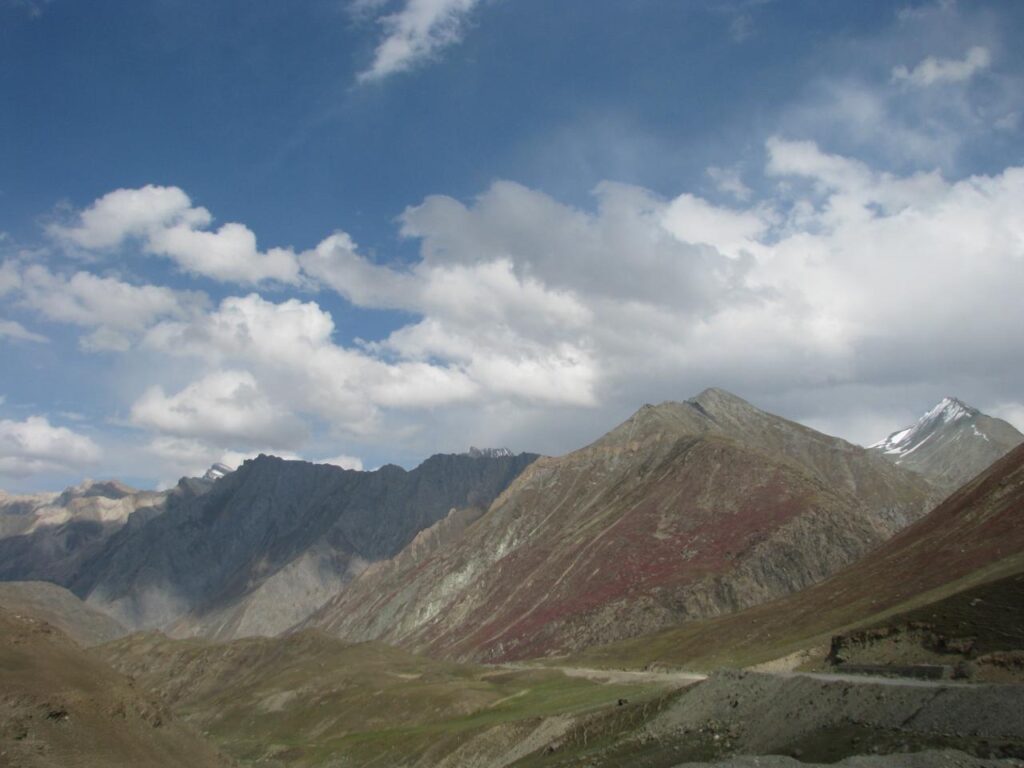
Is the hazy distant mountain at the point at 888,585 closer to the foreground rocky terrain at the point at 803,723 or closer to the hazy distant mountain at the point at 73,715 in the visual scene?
the foreground rocky terrain at the point at 803,723

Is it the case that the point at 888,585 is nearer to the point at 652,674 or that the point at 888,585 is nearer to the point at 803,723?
the point at 652,674

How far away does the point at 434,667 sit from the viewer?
140 metres

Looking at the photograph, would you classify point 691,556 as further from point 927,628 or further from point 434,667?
point 927,628

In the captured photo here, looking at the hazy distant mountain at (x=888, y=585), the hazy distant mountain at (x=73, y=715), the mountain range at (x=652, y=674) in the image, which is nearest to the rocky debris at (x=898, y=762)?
the mountain range at (x=652, y=674)

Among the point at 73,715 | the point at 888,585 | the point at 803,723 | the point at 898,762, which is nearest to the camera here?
the point at 898,762

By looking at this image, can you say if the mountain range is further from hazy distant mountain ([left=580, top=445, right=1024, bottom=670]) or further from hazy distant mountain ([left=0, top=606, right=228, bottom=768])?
hazy distant mountain ([left=580, top=445, right=1024, bottom=670])

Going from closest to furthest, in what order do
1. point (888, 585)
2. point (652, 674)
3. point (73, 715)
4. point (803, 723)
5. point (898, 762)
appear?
point (898, 762) → point (803, 723) → point (73, 715) → point (652, 674) → point (888, 585)

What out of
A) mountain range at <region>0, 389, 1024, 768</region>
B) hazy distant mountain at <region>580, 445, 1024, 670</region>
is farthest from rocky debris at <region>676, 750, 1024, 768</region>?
hazy distant mountain at <region>580, 445, 1024, 670</region>

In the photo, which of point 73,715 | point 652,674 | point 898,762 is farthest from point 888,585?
point 73,715

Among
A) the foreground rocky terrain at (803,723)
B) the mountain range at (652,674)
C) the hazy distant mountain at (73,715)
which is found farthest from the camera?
the hazy distant mountain at (73,715)

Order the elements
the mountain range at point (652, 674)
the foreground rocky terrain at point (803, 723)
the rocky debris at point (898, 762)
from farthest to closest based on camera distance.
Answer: the mountain range at point (652, 674), the foreground rocky terrain at point (803, 723), the rocky debris at point (898, 762)

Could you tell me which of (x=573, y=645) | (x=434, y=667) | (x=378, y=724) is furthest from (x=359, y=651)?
(x=378, y=724)

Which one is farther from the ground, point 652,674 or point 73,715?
point 73,715

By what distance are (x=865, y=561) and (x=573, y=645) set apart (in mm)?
70399
